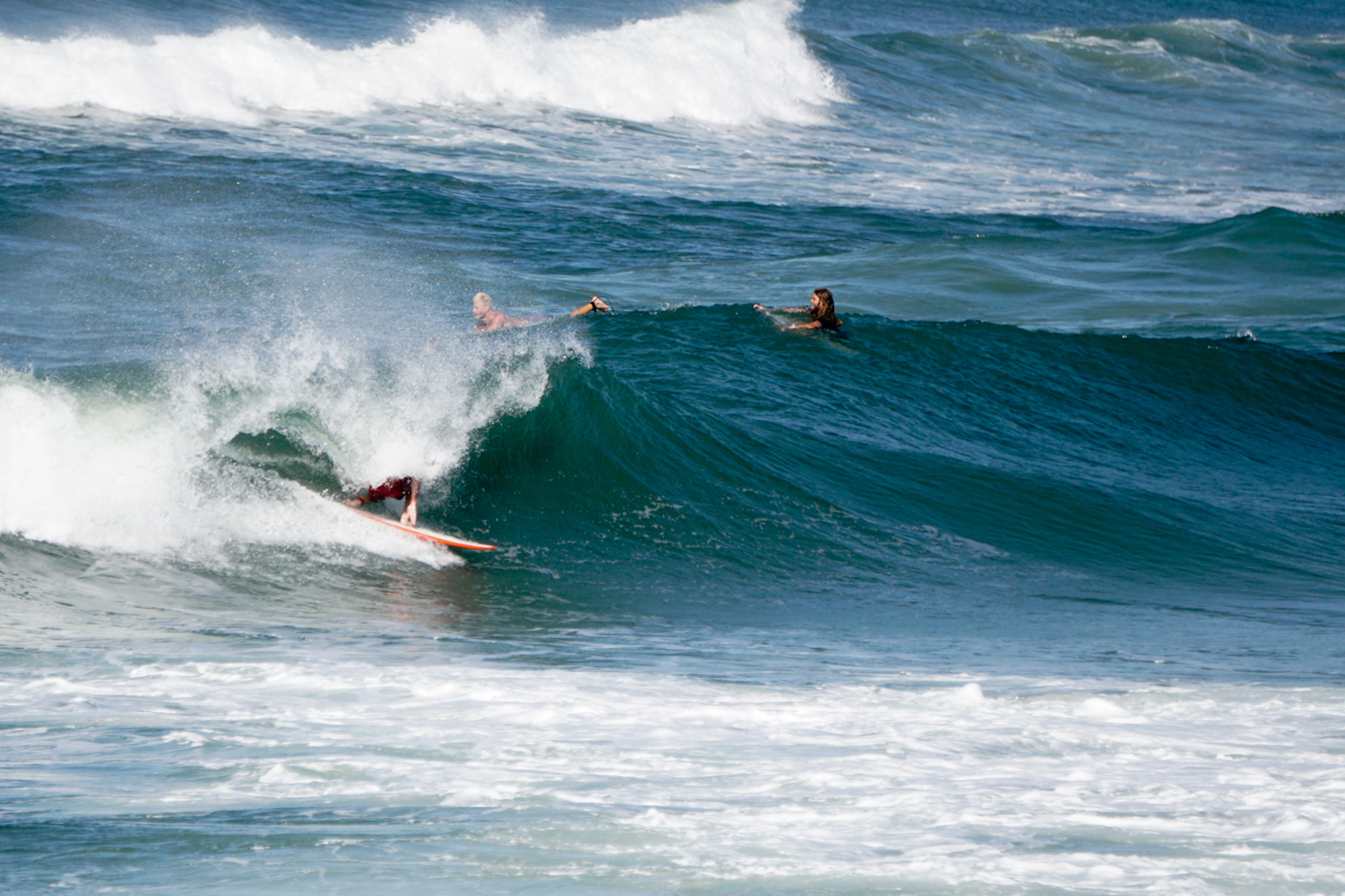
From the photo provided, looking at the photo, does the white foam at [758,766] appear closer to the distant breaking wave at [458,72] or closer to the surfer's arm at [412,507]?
the surfer's arm at [412,507]

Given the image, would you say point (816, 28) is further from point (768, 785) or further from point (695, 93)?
point (768, 785)

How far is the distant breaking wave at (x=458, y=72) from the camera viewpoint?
21703 mm

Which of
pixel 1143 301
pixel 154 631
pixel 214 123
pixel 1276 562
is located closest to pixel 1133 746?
pixel 154 631

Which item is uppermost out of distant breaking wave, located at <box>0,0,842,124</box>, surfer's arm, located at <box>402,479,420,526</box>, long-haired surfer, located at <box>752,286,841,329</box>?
distant breaking wave, located at <box>0,0,842,124</box>

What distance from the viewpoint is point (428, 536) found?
27.6 feet

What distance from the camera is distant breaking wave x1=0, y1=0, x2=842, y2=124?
71.2ft

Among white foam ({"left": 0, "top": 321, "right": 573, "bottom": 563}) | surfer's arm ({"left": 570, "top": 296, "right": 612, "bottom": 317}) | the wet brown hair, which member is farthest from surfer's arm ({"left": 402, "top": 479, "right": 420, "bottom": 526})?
the wet brown hair

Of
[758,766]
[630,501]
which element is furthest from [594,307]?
[758,766]

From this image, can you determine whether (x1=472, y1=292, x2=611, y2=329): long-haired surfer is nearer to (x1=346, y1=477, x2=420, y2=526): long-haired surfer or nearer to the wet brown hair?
the wet brown hair

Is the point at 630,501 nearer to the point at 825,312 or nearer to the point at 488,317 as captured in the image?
the point at 488,317

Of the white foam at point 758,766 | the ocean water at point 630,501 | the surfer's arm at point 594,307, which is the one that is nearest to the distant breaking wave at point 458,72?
the ocean water at point 630,501

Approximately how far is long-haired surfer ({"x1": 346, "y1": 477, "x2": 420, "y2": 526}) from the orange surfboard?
0.30m

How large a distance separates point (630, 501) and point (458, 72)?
18618 mm

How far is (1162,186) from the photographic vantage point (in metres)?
24.2
